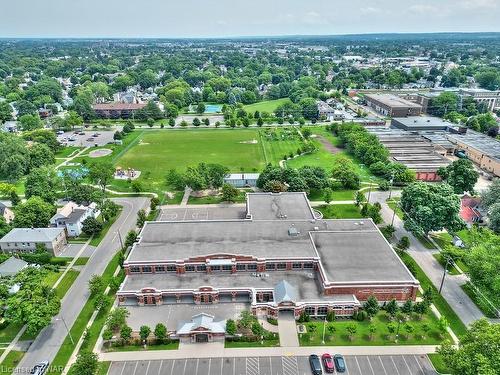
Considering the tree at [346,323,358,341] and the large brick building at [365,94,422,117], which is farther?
the large brick building at [365,94,422,117]

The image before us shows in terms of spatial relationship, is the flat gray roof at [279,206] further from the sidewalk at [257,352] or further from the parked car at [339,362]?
the parked car at [339,362]

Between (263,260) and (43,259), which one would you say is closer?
(263,260)

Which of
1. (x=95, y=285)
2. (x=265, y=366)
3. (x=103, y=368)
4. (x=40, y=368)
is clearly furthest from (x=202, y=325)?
(x=40, y=368)

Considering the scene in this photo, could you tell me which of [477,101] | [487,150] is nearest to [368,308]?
[487,150]

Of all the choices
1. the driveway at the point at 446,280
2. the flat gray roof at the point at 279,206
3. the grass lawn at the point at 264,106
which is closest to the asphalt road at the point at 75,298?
the flat gray roof at the point at 279,206

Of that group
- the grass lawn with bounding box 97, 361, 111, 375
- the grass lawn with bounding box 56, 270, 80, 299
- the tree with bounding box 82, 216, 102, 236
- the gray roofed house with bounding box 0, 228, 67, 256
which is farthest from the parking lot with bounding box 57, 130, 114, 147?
the grass lawn with bounding box 97, 361, 111, 375

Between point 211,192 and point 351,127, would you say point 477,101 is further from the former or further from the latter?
point 211,192

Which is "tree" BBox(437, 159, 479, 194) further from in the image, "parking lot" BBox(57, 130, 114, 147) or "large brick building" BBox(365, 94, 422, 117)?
"parking lot" BBox(57, 130, 114, 147)

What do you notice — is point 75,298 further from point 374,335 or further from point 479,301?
point 479,301
